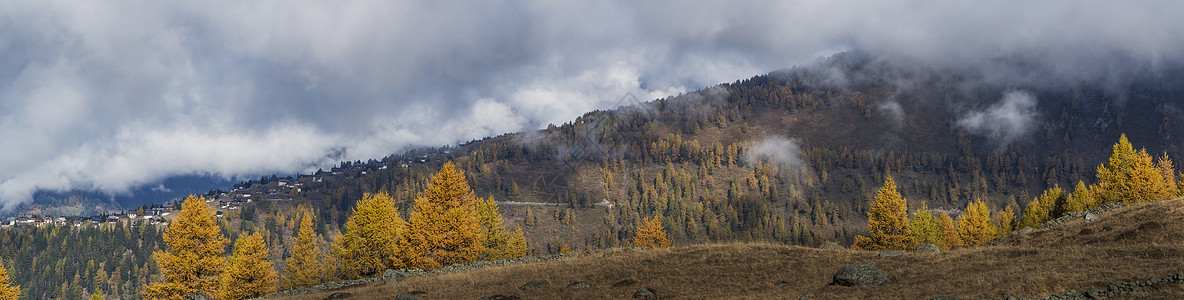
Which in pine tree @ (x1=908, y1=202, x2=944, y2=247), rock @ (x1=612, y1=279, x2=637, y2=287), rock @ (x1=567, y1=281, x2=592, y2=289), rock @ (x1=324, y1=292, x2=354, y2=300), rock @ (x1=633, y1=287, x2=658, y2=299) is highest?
rock @ (x1=324, y1=292, x2=354, y2=300)

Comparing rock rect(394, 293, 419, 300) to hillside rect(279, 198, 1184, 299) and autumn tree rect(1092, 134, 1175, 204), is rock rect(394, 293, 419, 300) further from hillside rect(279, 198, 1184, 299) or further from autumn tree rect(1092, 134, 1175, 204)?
autumn tree rect(1092, 134, 1175, 204)

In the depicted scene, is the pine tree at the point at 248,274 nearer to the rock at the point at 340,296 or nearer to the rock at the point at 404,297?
the rock at the point at 340,296

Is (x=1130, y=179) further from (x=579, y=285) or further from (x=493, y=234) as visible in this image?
(x=493, y=234)

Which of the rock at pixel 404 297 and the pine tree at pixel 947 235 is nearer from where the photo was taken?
the rock at pixel 404 297

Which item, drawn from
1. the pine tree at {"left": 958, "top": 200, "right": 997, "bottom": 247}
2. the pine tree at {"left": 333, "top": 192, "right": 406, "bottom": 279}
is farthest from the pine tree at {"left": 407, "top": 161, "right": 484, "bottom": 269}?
the pine tree at {"left": 958, "top": 200, "right": 997, "bottom": 247}

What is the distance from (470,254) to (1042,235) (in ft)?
157

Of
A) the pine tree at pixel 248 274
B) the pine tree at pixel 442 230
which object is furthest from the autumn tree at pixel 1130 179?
the pine tree at pixel 248 274

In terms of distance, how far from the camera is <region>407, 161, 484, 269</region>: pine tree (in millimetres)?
60250

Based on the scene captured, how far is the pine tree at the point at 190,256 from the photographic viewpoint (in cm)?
5097

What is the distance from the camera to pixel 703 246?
43.7 meters

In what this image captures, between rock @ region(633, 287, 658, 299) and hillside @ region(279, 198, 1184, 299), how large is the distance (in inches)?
19.8

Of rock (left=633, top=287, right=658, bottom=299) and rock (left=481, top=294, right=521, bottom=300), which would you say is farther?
rock (left=481, top=294, right=521, bottom=300)

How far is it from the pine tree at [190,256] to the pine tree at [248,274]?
5165mm

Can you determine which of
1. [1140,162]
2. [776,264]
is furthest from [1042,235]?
[1140,162]
